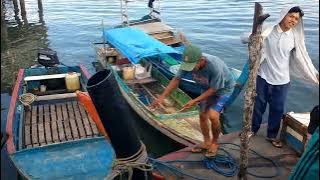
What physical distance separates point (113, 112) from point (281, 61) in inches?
130

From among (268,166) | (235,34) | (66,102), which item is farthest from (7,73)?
(268,166)

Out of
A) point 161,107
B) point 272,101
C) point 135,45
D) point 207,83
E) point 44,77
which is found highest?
point 207,83

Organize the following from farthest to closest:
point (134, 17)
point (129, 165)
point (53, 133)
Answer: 1. point (134, 17)
2. point (53, 133)
3. point (129, 165)

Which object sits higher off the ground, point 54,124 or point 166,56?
point 166,56

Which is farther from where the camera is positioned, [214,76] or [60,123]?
[60,123]

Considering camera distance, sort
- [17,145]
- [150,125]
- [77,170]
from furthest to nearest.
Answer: [150,125], [17,145], [77,170]

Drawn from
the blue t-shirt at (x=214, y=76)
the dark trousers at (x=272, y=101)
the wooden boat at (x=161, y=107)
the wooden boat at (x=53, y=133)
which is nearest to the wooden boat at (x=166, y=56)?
the wooden boat at (x=161, y=107)

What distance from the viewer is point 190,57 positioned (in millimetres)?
5355

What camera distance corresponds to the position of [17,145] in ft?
24.7

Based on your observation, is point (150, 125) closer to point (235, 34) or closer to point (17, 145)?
point (17, 145)

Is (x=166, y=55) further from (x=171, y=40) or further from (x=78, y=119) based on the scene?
(x=78, y=119)

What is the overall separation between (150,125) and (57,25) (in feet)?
60.5

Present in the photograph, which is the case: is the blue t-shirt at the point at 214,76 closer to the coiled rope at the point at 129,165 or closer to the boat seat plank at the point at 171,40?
the coiled rope at the point at 129,165

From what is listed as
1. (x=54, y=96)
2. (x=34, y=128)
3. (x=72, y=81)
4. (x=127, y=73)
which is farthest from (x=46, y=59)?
(x=34, y=128)
